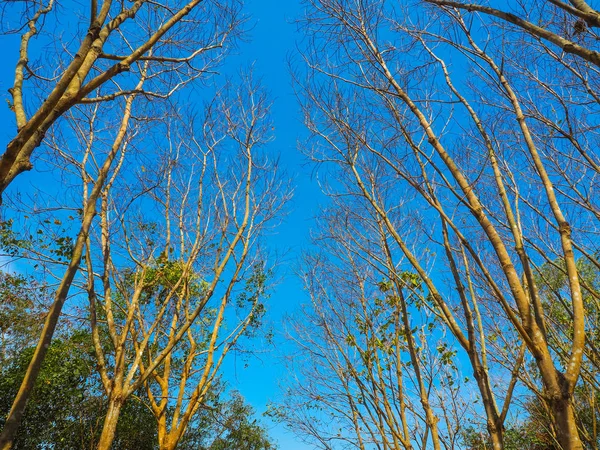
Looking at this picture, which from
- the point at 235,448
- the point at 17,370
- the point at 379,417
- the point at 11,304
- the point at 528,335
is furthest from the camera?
the point at 235,448

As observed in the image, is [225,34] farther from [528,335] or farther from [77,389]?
[77,389]

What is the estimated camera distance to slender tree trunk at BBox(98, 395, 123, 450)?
3635 millimetres

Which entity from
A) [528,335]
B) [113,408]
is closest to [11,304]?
[113,408]

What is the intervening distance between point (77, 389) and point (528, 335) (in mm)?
9719

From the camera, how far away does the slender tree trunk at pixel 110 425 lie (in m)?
3.63

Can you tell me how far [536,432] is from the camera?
396 inches

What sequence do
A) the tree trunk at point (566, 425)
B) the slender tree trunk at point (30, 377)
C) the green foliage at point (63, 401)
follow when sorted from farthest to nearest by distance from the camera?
the green foliage at point (63, 401) → the slender tree trunk at point (30, 377) → the tree trunk at point (566, 425)

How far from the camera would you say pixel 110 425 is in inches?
146

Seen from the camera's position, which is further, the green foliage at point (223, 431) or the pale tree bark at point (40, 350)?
the green foliage at point (223, 431)

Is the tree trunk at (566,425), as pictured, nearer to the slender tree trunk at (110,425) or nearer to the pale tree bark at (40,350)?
the pale tree bark at (40,350)

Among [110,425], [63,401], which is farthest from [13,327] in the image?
[110,425]

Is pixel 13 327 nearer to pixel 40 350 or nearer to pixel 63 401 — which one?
pixel 63 401

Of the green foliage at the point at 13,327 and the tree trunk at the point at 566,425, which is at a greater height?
the green foliage at the point at 13,327

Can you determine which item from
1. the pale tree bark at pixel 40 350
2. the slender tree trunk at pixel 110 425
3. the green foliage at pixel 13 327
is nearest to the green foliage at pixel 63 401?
the green foliage at pixel 13 327
